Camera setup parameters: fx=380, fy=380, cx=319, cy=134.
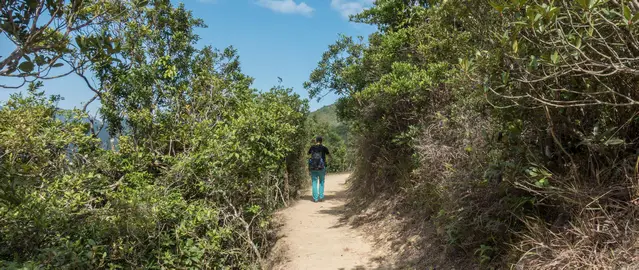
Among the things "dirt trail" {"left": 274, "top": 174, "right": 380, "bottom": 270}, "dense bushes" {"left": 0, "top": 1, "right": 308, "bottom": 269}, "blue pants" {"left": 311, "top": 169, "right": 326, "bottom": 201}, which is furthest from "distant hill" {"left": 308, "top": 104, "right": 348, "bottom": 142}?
"dense bushes" {"left": 0, "top": 1, "right": 308, "bottom": 269}

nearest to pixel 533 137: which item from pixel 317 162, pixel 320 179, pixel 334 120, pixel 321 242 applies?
pixel 321 242

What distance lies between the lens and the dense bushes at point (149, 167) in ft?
17.0

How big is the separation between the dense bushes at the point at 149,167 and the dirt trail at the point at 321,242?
2.07 feet

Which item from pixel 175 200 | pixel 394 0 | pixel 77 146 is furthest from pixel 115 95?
pixel 394 0

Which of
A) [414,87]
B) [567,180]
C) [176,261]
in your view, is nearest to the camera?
[567,180]

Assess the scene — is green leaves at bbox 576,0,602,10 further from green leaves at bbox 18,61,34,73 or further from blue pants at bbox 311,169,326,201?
blue pants at bbox 311,169,326,201

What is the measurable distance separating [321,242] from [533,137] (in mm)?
4273

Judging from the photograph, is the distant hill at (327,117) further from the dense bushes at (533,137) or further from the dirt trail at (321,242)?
the dense bushes at (533,137)

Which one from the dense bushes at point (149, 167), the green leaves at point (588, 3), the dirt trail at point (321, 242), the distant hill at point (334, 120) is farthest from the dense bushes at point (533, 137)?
the distant hill at point (334, 120)

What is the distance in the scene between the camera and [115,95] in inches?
290

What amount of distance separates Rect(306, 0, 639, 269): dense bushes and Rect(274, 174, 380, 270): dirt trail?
1.21m

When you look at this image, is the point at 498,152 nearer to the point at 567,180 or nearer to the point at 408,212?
the point at 567,180

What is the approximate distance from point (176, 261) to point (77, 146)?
266cm

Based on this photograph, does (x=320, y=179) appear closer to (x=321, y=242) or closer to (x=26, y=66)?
(x=321, y=242)
